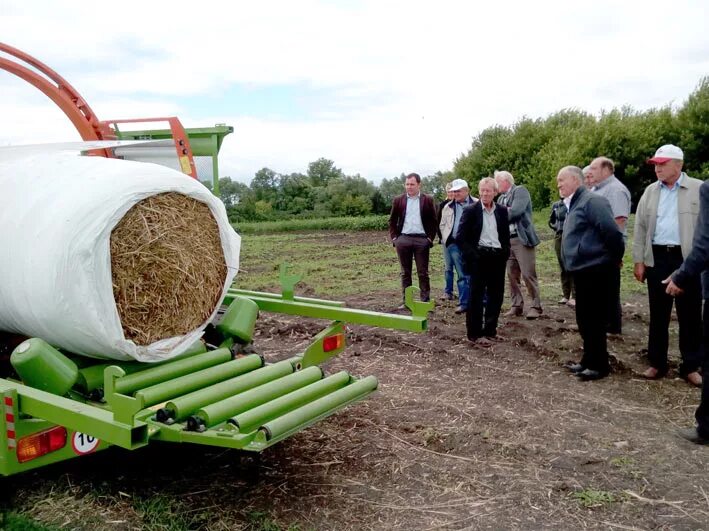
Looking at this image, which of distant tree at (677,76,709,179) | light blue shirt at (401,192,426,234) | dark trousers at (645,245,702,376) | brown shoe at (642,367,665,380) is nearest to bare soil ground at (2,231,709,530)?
brown shoe at (642,367,665,380)

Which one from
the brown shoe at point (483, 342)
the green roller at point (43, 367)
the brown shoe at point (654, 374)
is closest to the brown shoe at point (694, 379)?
the brown shoe at point (654, 374)

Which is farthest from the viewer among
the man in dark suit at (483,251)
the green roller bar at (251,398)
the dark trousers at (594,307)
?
the man in dark suit at (483,251)

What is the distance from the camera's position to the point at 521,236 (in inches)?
311

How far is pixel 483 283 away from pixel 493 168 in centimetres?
2798

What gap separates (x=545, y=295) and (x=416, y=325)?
568cm

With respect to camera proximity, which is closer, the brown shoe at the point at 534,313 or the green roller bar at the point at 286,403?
the green roller bar at the point at 286,403

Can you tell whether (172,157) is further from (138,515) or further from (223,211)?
(138,515)

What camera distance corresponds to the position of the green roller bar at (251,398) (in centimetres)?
306

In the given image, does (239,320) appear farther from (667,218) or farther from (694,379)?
(694,379)

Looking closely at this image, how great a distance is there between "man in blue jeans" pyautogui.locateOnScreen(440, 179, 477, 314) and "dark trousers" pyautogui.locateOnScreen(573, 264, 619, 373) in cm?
249

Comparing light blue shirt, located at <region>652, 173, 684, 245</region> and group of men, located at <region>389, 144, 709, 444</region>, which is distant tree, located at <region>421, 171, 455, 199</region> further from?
light blue shirt, located at <region>652, 173, 684, 245</region>

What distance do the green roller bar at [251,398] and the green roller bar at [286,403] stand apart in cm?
5

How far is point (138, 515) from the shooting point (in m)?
3.46

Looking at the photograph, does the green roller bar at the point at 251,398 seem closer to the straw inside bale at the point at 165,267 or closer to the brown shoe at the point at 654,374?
the straw inside bale at the point at 165,267
